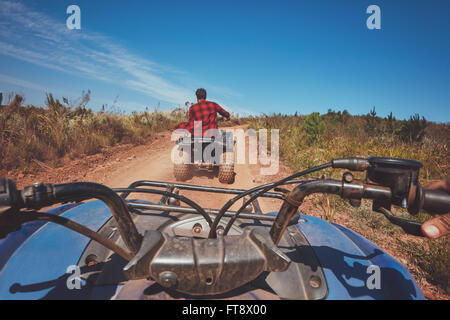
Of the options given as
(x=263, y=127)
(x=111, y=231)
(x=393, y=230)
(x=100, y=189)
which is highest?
(x=263, y=127)

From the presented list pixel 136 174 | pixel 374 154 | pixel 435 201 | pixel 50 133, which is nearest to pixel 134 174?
pixel 136 174

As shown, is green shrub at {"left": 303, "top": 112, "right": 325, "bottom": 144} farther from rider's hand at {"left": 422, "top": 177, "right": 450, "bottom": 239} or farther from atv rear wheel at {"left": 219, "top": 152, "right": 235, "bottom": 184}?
rider's hand at {"left": 422, "top": 177, "right": 450, "bottom": 239}

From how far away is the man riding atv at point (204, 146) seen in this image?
18.0 ft

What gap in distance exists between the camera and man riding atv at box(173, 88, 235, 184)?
550 centimetres

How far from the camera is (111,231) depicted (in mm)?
1333

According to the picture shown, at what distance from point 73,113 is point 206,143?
617 centimetres

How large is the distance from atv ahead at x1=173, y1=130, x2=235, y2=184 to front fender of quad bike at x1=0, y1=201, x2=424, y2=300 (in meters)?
4.07

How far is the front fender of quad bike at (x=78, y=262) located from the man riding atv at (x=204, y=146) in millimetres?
4058

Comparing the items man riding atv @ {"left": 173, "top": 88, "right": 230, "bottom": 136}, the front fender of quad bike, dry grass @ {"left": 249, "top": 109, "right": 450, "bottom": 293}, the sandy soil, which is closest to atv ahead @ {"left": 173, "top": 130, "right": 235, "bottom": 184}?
the sandy soil

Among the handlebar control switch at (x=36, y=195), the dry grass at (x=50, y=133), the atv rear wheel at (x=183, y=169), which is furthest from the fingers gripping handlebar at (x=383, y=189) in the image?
the dry grass at (x=50, y=133)
